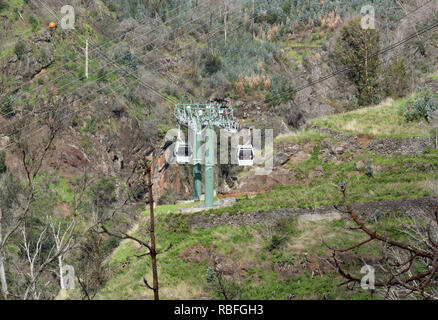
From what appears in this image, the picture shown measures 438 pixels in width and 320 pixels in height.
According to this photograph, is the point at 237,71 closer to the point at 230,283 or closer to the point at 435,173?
the point at 435,173

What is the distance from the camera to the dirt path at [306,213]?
23.2 metres

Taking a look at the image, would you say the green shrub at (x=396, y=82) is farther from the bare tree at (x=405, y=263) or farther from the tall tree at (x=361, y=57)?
the bare tree at (x=405, y=263)

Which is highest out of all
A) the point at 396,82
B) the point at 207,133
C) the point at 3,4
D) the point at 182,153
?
the point at 3,4

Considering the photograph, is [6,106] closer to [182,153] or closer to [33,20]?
[33,20]

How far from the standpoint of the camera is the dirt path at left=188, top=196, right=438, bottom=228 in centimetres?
2317

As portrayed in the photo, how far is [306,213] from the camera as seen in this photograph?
24.8 metres

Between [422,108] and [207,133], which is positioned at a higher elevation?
[422,108]

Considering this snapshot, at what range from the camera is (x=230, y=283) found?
68.3 feet

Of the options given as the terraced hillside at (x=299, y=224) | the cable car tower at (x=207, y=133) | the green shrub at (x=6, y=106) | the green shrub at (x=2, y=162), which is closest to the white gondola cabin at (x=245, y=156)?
the cable car tower at (x=207, y=133)

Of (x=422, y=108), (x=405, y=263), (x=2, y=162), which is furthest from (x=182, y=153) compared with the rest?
(x=2, y=162)

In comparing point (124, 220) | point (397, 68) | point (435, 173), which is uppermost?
point (397, 68)

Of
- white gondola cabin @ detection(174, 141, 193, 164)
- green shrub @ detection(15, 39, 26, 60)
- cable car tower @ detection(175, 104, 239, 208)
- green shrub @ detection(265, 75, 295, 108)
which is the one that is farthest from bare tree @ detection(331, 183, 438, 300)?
green shrub @ detection(15, 39, 26, 60)
